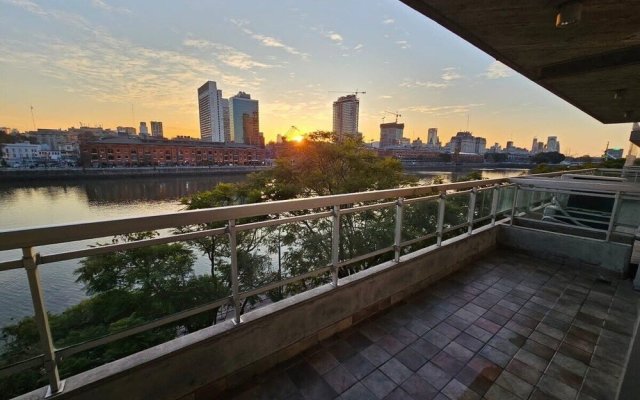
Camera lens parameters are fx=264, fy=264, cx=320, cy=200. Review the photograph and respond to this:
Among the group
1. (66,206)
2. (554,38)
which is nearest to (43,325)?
(554,38)

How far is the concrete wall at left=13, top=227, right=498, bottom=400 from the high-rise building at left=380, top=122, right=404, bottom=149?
105180mm

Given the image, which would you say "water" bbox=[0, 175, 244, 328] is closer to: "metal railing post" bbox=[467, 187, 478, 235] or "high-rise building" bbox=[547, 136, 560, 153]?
"metal railing post" bbox=[467, 187, 478, 235]

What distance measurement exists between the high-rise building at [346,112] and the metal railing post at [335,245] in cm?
5732

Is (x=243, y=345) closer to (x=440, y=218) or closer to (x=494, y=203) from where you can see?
(x=440, y=218)

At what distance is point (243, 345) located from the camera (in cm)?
189

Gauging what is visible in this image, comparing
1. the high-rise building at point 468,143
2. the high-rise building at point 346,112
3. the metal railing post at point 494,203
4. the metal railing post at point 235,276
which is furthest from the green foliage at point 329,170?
the high-rise building at point 468,143

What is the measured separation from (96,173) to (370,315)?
206 feet

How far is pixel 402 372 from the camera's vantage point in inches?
80.6

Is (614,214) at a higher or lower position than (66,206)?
higher

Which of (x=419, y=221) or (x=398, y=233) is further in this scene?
(x=419, y=221)

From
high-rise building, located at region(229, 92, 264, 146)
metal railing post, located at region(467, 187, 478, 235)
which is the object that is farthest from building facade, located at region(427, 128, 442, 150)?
metal railing post, located at region(467, 187, 478, 235)

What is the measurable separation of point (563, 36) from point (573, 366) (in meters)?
3.63

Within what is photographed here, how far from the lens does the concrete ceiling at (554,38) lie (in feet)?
8.49

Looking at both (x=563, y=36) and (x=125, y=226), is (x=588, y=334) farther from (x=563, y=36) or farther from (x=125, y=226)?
(x=125, y=226)
